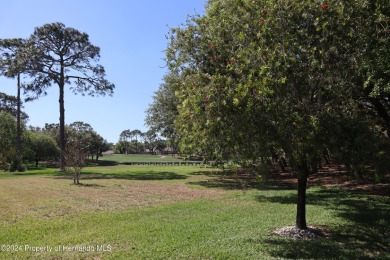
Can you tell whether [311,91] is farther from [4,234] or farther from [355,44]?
[4,234]

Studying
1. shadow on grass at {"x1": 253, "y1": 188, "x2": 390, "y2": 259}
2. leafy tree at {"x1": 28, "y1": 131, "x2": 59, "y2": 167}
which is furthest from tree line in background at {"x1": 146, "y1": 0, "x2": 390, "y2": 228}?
leafy tree at {"x1": 28, "y1": 131, "x2": 59, "y2": 167}

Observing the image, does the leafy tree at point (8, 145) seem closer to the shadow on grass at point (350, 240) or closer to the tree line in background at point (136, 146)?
the shadow on grass at point (350, 240)

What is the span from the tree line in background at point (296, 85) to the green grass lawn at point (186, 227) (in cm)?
206

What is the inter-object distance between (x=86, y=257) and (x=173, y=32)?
286 inches

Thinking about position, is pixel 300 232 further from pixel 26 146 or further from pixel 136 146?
pixel 136 146

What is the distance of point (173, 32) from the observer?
1134cm

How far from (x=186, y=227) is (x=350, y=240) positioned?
4368mm

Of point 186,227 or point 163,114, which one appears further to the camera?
point 163,114

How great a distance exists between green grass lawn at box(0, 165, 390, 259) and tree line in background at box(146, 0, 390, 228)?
2056 millimetres

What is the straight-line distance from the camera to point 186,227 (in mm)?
10164

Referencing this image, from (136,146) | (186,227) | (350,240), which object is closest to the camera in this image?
(350,240)

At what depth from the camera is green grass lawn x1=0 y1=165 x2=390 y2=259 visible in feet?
25.1

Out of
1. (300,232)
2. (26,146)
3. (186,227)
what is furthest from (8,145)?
(300,232)

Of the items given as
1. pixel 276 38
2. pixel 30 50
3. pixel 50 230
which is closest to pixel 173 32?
pixel 276 38
